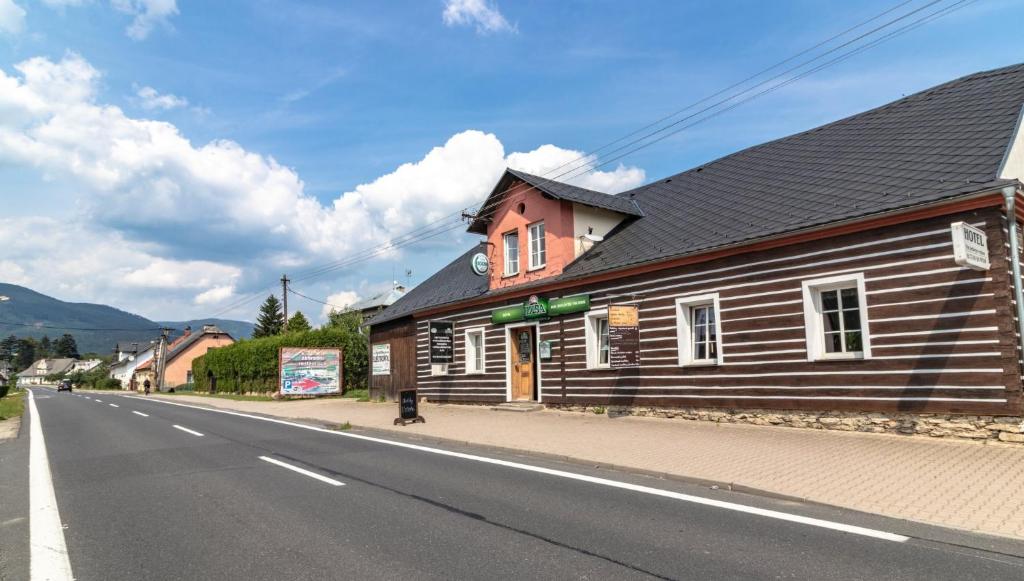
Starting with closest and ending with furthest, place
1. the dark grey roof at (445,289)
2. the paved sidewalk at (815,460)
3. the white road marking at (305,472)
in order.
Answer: the paved sidewalk at (815,460) < the white road marking at (305,472) < the dark grey roof at (445,289)

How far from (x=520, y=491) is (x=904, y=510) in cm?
390

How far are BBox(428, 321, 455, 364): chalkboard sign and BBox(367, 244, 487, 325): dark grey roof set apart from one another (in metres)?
1.03

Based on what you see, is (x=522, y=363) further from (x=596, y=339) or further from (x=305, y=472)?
(x=305, y=472)

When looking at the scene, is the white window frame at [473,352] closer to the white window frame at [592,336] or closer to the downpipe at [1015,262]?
the white window frame at [592,336]

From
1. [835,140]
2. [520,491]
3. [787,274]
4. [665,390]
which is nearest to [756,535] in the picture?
[520,491]

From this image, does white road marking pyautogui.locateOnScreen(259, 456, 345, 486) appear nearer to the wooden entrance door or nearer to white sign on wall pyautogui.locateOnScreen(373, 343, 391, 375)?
the wooden entrance door

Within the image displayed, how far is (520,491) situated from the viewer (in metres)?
7.45

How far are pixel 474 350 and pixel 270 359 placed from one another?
1948 cm

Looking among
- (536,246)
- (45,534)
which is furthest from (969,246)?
(45,534)

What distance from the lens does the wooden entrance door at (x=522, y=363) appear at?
61.9 feet

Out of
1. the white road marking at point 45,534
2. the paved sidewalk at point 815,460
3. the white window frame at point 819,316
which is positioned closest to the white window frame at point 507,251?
the paved sidewalk at point 815,460

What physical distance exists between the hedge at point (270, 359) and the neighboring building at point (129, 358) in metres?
62.6

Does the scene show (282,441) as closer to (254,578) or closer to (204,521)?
(204,521)

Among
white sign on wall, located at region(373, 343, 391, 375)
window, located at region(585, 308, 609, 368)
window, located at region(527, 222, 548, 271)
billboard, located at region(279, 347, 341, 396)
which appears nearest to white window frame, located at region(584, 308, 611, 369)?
window, located at region(585, 308, 609, 368)
